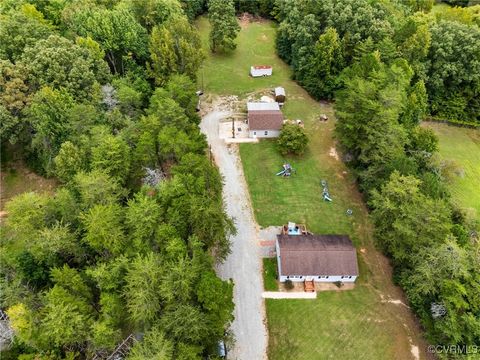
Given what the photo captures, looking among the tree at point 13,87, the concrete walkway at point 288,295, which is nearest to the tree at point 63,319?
the concrete walkway at point 288,295

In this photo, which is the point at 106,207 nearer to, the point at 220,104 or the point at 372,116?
the point at 220,104

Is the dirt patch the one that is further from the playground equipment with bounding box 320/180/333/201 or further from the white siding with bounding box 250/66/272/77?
the playground equipment with bounding box 320/180/333/201

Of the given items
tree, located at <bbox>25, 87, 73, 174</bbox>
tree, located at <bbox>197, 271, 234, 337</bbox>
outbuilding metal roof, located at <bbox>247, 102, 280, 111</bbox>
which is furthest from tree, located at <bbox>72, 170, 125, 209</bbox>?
outbuilding metal roof, located at <bbox>247, 102, 280, 111</bbox>

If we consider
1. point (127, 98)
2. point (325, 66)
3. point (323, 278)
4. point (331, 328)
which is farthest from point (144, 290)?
point (325, 66)

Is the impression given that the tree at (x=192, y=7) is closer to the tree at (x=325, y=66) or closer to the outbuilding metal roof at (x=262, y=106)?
the tree at (x=325, y=66)

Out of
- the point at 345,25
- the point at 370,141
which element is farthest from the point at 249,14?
the point at 370,141

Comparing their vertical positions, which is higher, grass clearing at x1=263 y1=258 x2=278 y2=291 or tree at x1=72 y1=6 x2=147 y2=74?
tree at x1=72 y1=6 x2=147 y2=74
